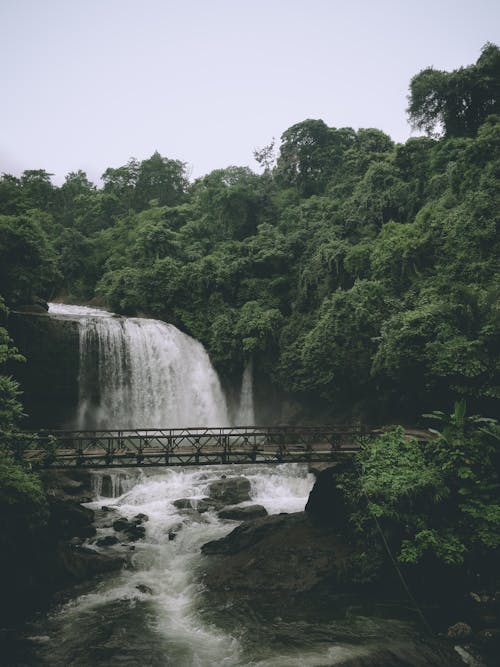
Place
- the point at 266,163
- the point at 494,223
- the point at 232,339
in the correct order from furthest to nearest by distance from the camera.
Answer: the point at 266,163 → the point at 232,339 → the point at 494,223

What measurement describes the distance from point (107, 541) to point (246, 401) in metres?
16.3

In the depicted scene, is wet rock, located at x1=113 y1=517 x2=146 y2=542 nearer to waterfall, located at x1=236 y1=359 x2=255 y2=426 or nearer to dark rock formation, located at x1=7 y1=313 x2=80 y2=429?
dark rock formation, located at x1=7 y1=313 x2=80 y2=429

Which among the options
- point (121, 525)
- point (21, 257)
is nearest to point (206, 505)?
point (121, 525)

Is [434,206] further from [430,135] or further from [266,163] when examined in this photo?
[266,163]

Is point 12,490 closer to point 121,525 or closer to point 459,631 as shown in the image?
point 121,525

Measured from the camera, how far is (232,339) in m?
30.0

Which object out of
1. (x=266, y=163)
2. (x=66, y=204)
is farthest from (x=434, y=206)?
(x=66, y=204)

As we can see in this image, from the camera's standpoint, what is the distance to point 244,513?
18.2 m

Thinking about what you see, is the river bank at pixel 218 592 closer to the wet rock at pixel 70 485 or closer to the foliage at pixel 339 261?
the wet rock at pixel 70 485

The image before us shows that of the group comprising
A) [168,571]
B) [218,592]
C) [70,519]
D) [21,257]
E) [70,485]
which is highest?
[21,257]

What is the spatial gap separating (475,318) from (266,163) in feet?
127

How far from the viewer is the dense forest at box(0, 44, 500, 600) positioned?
488 inches

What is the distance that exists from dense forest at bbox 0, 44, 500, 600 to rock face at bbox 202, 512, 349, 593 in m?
2.03

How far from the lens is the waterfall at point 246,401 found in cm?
3089
